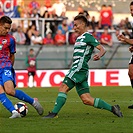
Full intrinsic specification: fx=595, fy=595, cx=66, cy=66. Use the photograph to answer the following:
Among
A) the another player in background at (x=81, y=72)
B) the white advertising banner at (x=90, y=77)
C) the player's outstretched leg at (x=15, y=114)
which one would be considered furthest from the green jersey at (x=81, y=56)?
the white advertising banner at (x=90, y=77)

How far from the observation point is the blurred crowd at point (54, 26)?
27.2 m

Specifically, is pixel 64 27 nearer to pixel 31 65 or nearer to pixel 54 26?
pixel 54 26

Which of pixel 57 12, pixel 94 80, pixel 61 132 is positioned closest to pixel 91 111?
pixel 61 132

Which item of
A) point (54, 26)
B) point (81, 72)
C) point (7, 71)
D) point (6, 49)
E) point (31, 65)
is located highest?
point (6, 49)

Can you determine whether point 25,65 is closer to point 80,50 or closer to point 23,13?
point 23,13

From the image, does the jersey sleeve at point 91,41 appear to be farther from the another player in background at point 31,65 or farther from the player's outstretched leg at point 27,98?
the another player in background at point 31,65

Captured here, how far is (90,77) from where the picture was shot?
26.3m

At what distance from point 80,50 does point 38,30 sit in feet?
55.5

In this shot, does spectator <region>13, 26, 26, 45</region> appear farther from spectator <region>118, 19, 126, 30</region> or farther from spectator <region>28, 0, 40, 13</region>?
spectator <region>118, 19, 126, 30</region>

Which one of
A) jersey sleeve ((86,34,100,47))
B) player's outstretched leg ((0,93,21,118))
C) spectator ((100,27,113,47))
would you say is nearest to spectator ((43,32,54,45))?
spectator ((100,27,113,47))

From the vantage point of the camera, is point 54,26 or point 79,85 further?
point 54,26

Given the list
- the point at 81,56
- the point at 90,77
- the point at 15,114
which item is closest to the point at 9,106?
the point at 15,114

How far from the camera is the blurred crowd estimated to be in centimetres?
2716

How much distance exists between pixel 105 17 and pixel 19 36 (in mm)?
4113
